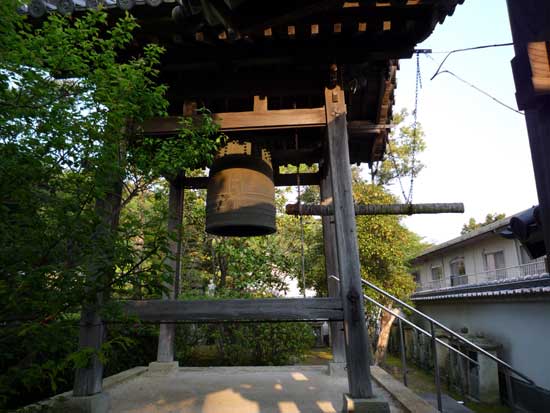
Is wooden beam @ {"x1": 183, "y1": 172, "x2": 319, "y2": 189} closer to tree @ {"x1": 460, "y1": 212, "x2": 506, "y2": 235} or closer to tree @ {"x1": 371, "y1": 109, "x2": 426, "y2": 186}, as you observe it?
tree @ {"x1": 371, "y1": 109, "x2": 426, "y2": 186}

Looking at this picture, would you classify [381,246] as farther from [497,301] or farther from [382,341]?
[382,341]

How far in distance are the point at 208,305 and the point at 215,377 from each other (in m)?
1.99

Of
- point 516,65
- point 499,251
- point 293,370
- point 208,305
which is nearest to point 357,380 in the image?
point 208,305

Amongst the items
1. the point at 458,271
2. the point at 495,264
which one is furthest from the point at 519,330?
the point at 458,271

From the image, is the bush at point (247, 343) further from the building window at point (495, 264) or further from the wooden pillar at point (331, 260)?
the building window at point (495, 264)

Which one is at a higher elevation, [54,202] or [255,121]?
[255,121]

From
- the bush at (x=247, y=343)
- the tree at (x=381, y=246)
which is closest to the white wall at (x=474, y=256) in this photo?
the tree at (x=381, y=246)

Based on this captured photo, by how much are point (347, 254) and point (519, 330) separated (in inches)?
377

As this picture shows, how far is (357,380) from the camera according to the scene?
300cm

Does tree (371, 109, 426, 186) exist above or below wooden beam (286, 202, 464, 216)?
above

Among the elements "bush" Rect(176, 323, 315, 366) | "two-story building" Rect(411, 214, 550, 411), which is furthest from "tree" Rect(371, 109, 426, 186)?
"bush" Rect(176, 323, 315, 366)

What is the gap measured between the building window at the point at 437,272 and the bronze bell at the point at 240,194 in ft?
57.1

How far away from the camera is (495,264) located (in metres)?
14.2

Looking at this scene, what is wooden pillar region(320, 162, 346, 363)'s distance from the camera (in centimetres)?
485
